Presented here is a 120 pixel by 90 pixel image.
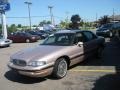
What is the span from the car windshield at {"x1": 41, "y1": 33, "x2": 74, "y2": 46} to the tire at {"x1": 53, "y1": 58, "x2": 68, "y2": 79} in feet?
3.11

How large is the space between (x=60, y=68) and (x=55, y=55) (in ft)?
1.60

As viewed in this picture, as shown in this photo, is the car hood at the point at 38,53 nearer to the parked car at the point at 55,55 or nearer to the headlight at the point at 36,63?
the parked car at the point at 55,55

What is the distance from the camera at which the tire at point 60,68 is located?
7.32 meters

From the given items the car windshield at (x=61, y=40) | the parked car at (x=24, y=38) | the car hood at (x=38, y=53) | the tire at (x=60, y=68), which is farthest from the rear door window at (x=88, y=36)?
the parked car at (x=24, y=38)

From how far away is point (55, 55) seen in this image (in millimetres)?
7355

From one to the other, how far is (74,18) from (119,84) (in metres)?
86.7

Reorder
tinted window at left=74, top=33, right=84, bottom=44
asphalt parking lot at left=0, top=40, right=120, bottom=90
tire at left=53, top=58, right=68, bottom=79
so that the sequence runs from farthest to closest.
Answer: tinted window at left=74, top=33, right=84, bottom=44, tire at left=53, top=58, right=68, bottom=79, asphalt parking lot at left=0, top=40, right=120, bottom=90

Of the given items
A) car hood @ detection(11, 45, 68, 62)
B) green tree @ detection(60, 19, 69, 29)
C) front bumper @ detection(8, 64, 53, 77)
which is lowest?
front bumper @ detection(8, 64, 53, 77)

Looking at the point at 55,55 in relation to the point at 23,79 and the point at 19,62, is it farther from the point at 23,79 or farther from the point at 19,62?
the point at 23,79

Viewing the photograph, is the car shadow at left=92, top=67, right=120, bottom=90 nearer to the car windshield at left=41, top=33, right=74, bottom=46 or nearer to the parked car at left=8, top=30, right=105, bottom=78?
the parked car at left=8, top=30, right=105, bottom=78

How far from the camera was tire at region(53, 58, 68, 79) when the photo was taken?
288 inches

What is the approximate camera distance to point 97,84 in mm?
6754

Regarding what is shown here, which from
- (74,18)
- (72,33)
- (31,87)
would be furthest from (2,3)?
(74,18)

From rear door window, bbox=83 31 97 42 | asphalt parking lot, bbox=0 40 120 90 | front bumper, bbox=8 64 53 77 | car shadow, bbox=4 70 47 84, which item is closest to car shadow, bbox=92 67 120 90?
asphalt parking lot, bbox=0 40 120 90
